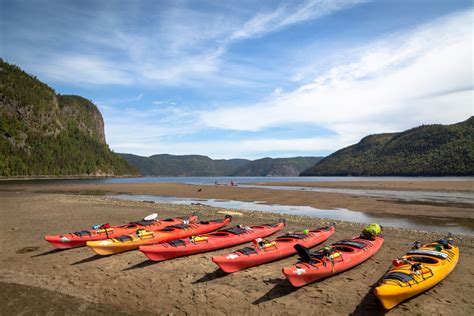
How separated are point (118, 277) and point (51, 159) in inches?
5155

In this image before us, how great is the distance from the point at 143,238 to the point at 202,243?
251 centimetres

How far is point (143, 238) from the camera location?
12000mm

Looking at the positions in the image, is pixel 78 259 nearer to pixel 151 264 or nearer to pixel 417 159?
pixel 151 264

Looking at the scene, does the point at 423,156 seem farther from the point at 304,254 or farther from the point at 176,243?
the point at 176,243

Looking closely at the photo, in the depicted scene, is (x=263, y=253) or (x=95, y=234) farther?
(x=95, y=234)

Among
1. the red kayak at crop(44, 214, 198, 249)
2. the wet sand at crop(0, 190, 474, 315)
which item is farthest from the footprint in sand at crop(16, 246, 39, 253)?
the red kayak at crop(44, 214, 198, 249)

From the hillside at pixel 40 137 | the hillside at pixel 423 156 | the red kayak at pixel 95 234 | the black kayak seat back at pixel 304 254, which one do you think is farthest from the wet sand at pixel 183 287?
the hillside at pixel 40 137

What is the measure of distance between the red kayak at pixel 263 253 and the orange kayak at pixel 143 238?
14.1ft

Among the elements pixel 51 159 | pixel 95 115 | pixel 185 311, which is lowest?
pixel 185 311

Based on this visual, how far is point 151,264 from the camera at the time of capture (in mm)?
10336

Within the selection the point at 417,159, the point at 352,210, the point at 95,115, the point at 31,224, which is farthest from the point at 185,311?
the point at 95,115

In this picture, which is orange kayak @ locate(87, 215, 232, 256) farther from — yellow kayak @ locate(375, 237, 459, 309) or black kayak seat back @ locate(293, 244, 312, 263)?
yellow kayak @ locate(375, 237, 459, 309)

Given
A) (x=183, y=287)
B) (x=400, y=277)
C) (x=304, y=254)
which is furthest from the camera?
(x=304, y=254)

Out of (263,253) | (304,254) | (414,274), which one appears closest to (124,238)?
(263,253)
